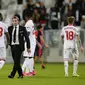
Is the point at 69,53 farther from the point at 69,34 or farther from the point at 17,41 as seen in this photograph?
the point at 17,41

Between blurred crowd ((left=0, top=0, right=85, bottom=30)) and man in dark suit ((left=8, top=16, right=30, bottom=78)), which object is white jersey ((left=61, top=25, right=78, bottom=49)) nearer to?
man in dark suit ((left=8, top=16, right=30, bottom=78))

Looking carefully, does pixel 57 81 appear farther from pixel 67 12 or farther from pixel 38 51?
pixel 67 12

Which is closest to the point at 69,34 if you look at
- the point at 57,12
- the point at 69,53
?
the point at 69,53

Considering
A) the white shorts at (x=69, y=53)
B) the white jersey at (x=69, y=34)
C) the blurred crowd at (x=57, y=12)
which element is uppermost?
the blurred crowd at (x=57, y=12)

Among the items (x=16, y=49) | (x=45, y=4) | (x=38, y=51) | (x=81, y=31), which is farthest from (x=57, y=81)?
(x=45, y=4)

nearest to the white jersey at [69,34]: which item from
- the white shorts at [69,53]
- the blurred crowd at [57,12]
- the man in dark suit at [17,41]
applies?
the white shorts at [69,53]

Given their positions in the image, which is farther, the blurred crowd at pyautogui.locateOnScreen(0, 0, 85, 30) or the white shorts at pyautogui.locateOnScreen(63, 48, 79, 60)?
the blurred crowd at pyautogui.locateOnScreen(0, 0, 85, 30)

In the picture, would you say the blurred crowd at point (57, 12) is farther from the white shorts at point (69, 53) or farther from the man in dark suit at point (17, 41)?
the man in dark suit at point (17, 41)

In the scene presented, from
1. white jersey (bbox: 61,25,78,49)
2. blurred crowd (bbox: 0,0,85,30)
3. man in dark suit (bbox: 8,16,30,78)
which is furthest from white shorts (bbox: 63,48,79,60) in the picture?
blurred crowd (bbox: 0,0,85,30)

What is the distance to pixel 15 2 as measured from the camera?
31875 millimetres

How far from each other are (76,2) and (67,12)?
2.55 ft

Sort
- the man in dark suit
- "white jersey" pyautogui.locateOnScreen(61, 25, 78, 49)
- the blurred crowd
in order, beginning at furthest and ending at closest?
the blurred crowd
"white jersey" pyautogui.locateOnScreen(61, 25, 78, 49)
the man in dark suit

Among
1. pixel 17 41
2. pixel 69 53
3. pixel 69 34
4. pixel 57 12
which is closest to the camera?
pixel 17 41

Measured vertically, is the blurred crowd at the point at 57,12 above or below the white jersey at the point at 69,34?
above
